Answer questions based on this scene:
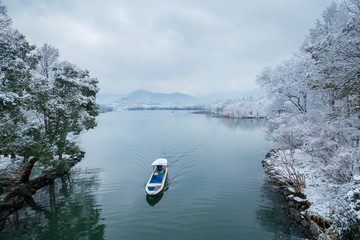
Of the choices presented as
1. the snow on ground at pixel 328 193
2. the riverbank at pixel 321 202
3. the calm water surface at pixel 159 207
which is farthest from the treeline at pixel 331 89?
the calm water surface at pixel 159 207

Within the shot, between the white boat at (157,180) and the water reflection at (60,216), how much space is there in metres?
3.17

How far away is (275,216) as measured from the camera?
914 centimetres

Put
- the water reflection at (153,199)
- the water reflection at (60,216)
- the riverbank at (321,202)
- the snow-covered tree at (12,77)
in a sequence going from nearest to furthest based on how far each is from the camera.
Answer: the riverbank at (321,202) < the snow-covered tree at (12,77) < the water reflection at (60,216) < the water reflection at (153,199)

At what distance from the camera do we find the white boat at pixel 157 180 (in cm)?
→ 1092

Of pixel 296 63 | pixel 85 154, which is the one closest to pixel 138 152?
pixel 85 154

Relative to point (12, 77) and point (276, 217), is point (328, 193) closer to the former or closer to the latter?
point (276, 217)

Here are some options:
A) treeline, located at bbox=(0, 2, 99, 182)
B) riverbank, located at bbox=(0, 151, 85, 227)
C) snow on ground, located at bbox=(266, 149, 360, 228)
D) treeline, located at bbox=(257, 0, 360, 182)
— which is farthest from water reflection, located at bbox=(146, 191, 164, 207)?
treeline, located at bbox=(257, 0, 360, 182)

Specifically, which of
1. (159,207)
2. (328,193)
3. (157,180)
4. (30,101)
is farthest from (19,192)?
(328,193)

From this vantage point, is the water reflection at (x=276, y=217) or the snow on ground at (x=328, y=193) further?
the water reflection at (x=276, y=217)

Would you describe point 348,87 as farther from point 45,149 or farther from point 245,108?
point 245,108

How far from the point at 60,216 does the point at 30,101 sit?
21.5ft

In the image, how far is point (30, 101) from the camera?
8758 millimetres

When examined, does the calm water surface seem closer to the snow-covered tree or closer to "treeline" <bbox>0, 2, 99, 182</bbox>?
"treeline" <bbox>0, 2, 99, 182</bbox>

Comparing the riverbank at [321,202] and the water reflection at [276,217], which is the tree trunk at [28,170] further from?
the riverbank at [321,202]
